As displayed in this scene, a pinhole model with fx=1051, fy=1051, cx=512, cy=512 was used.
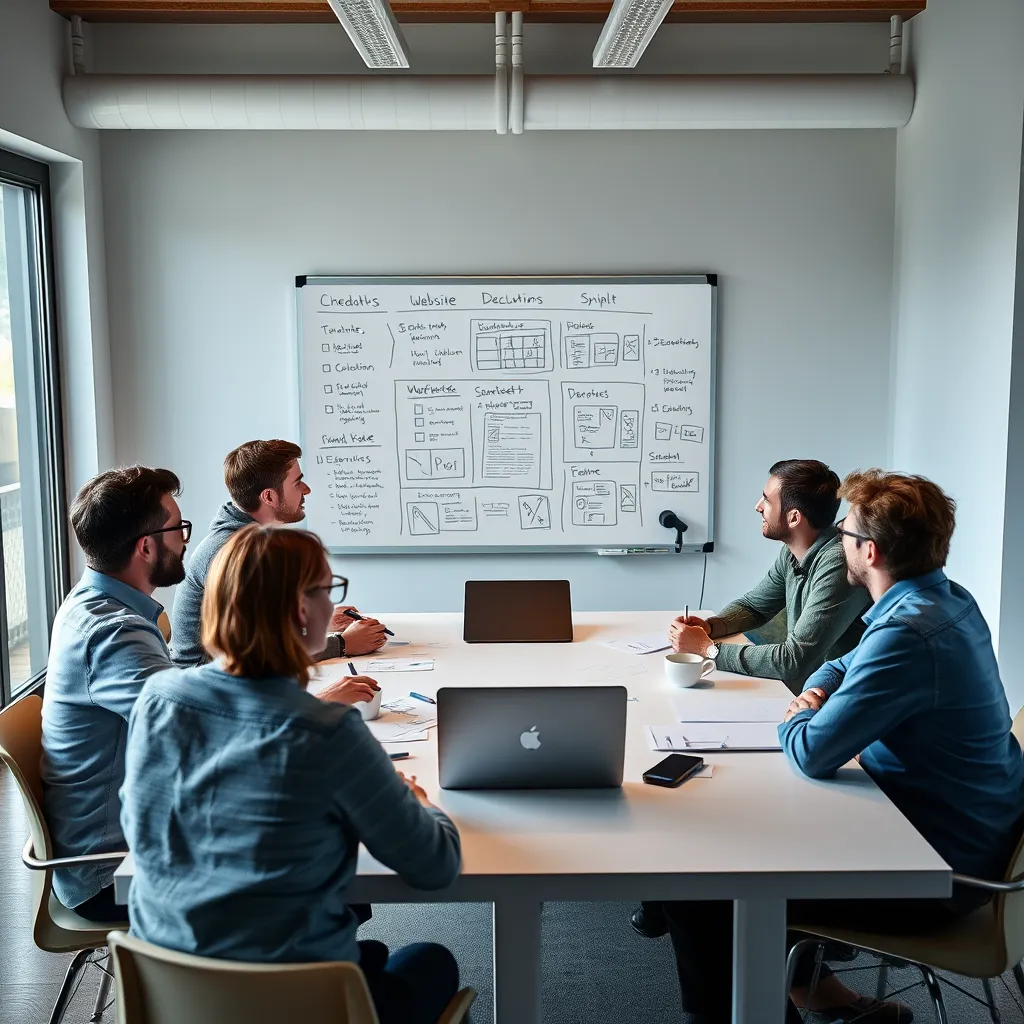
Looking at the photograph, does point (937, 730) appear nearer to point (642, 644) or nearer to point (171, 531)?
point (642, 644)

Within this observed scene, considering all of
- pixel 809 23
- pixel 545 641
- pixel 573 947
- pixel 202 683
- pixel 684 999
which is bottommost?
pixel 573 947

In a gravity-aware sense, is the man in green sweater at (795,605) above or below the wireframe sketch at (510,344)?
below

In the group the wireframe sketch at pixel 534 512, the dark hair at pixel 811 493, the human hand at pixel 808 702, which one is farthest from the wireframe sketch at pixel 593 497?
the human hand at pixel 808 702

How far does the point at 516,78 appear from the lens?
4371mm

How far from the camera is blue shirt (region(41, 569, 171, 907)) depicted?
2.06 m

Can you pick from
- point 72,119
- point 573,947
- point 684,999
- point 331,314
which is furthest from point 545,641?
point 72,119

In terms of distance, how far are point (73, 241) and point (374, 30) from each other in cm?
178

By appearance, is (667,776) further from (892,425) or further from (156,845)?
(892,425)

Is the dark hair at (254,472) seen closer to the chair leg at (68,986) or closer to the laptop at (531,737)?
the chair leg at (68,986)

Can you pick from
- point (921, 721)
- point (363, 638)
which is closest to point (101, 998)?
point (363, 638)

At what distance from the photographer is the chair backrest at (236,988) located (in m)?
1.36

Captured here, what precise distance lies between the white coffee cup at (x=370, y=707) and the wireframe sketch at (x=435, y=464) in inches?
98.8

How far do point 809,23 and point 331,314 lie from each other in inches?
98.4

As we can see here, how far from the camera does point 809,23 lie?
15.4 feet
